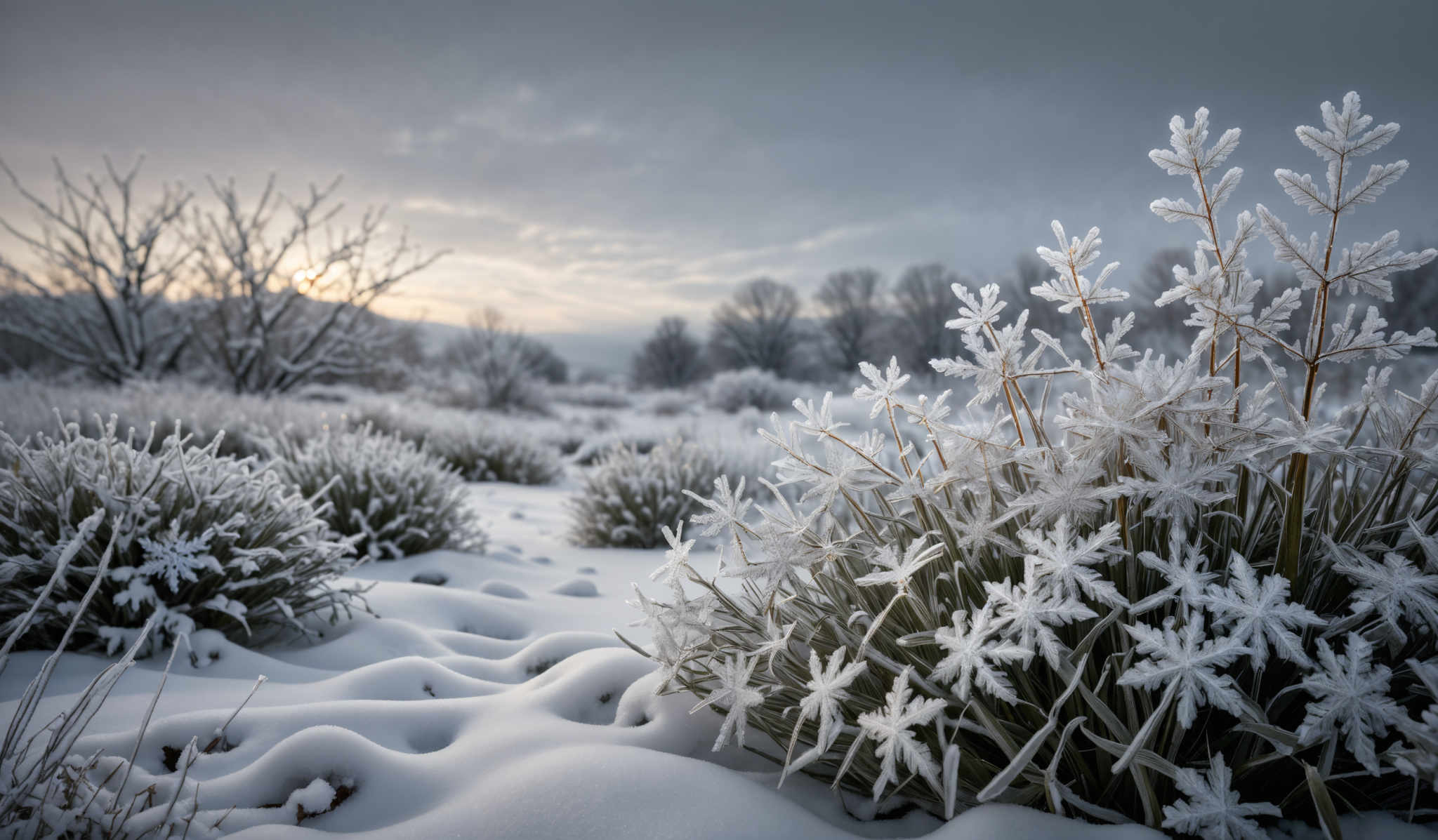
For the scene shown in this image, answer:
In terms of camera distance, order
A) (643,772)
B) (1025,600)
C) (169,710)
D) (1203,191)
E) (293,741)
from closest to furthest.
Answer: (1025,600)
(1203,191)
(643,772)
(293,741)
(169,710)

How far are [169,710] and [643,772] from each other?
127cm

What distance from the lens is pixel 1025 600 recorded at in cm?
108

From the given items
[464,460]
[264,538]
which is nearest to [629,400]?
[464,460]


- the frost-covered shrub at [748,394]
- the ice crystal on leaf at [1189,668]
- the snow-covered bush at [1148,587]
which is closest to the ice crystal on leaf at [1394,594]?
the snow-covered bush at [1148,587]

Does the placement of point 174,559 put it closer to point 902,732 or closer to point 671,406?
point 902,732

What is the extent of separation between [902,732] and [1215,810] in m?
0.43

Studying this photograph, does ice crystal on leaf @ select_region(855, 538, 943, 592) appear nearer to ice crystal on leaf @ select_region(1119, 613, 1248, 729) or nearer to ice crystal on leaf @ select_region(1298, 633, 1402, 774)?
ice crystal on leaf @ select_region(1119, 613, 1248, 729)

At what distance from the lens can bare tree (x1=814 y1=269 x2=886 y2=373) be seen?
41875 mm

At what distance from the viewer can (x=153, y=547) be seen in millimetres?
2139

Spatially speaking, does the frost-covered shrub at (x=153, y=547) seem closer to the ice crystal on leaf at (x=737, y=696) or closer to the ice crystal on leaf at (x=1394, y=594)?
the ice crystal on leaf at (x=737, y=696)

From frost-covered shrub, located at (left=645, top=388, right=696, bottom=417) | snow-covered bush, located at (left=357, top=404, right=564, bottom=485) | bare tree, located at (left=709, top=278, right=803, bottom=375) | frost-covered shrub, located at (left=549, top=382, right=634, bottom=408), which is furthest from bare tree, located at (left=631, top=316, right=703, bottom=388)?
snow-covered bush, located at (left=357, top=404, right=564, bottom=485)

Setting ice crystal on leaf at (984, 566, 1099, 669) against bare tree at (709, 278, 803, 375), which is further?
bare tree at (709, 278, 803, 375)

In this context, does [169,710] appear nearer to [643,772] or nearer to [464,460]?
[643,772]

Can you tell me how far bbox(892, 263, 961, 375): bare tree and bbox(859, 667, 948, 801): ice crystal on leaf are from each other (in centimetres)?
2588
